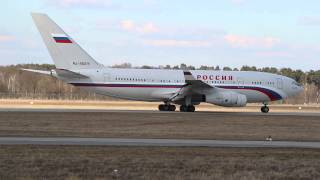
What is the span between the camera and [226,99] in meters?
47.8

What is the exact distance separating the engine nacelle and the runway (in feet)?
78.3

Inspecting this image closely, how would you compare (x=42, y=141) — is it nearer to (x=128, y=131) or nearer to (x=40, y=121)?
(x=128, y=131)

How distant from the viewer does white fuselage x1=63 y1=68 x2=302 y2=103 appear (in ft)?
159

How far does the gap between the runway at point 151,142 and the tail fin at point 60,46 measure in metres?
25.5

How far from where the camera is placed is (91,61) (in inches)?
1934

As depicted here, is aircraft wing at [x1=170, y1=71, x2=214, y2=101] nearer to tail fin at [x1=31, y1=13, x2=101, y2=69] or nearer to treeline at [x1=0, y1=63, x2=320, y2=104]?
tail fin at [x1=31, y1=13, x2=101, y2=69]

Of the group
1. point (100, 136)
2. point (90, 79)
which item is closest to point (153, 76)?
point (90, 79)

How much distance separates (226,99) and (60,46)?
13.8 metres

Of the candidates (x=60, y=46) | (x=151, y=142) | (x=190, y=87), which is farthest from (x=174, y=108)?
(x=151, y=142)

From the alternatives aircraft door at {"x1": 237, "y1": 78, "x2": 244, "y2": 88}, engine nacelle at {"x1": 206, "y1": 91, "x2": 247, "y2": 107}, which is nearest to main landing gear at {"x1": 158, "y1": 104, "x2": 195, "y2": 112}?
engine nacelle at {"x1": 206, "y1": 91, "x2": 247, "y2": 107}

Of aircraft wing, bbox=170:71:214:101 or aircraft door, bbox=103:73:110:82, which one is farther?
aircraft door, bbox=103:73:110:82

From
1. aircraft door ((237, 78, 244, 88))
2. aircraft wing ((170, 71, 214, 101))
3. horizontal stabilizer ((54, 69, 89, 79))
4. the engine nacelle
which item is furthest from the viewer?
aircraft door ((237, 78, 244, 88))

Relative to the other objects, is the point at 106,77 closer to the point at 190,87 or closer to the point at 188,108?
the point at 190,87

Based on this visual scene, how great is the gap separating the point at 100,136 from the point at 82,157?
25.5 feet
